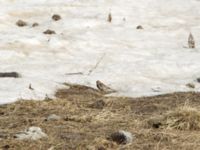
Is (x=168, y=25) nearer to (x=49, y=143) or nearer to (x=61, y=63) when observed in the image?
(x=61, y=63)

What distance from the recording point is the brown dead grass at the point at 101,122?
6035mm

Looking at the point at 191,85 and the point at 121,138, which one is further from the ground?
the point at 121,138

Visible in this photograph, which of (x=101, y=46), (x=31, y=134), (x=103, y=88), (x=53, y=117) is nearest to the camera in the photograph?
(x=31, y=134)

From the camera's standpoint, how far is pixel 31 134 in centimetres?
615

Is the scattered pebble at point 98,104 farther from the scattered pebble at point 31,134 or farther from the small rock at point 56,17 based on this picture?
the small rock at point 56,17

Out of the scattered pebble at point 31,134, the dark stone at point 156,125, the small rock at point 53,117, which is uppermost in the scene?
the scattered pebble at point 31,134

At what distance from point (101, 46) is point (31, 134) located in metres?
7.66

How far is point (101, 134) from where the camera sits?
646cm

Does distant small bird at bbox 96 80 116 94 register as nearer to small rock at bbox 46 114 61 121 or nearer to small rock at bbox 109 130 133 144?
small rock at bbox 46 114 61 121

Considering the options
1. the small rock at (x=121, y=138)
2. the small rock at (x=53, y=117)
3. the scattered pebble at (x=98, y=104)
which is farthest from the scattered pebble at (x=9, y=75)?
the small rock at (x=121, y=138)

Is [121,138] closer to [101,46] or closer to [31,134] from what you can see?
→ [31,134]

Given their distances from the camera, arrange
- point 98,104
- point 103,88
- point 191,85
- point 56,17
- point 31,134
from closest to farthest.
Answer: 1. point 31,134
2. point 98,104
3. point 103,88
4. point 191,85
5. point 56,17

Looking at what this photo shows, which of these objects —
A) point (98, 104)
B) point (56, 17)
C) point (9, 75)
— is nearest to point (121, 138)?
point (98, 104)

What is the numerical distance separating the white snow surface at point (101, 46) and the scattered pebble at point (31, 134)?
175 cm
